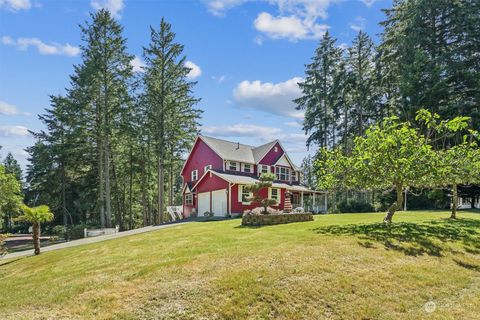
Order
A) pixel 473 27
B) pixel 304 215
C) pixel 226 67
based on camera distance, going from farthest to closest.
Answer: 1. pixel 473 27
2. pixel 226 67
3. pixel 304 215

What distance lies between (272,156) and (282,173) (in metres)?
2.17

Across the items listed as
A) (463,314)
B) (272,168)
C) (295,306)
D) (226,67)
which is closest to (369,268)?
(463,314)

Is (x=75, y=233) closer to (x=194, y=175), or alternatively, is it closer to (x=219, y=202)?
(x=194, y=175)

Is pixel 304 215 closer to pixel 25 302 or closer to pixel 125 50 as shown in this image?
pixel 25 302

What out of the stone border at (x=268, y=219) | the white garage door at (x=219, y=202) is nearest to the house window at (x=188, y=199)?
the white garage door at (x=219, y=202)

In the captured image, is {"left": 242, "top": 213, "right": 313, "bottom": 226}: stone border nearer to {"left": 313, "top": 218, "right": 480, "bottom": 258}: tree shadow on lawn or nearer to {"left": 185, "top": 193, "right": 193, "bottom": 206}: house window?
{"left": 313, "top": 218, "right": 480, "bottom": 258}: tree shadow on lawn

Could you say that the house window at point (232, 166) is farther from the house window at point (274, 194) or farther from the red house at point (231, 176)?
the house window at point (274, 194)

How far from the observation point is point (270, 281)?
24.2 ft

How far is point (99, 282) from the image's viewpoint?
A: 332 inches

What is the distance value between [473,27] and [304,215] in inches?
971

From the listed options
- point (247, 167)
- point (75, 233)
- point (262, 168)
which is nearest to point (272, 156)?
point (262, 168)

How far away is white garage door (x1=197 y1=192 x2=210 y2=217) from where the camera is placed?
29391mm

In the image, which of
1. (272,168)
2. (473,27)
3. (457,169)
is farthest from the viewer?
(272,168)

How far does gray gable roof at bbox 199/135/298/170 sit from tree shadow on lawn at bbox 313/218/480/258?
18381 millimetres
